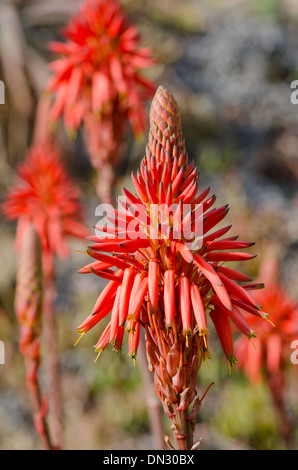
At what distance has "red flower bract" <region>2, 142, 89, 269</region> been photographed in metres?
3.52

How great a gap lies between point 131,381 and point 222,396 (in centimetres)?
129

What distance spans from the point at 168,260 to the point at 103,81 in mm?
1824

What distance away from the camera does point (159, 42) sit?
959 centimetres

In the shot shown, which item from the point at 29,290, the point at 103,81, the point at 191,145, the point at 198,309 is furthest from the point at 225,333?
the point at 191,145

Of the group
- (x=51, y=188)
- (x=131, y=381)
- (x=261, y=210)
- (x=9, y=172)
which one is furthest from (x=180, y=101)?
(x=51, y=188)

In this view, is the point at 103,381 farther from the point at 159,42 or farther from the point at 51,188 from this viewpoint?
the point at 159,42

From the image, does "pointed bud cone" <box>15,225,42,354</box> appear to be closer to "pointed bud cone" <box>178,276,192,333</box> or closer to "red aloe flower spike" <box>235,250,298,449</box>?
"pointed bud cone" <box>178,276,192,333</box>

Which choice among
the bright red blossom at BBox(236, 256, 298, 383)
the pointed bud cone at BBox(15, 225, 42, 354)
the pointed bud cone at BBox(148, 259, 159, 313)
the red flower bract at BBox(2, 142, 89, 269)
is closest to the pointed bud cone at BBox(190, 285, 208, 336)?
the pointed bud cone at BBox(148, 259, 159, 313)

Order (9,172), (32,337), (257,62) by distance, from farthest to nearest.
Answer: (257,62), (9,172), (32,337)

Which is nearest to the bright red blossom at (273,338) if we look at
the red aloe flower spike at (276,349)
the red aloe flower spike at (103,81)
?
the red aloe flower spike at (276,349)

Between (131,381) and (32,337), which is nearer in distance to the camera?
(32,337)

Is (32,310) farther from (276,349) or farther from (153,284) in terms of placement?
(276,349)
